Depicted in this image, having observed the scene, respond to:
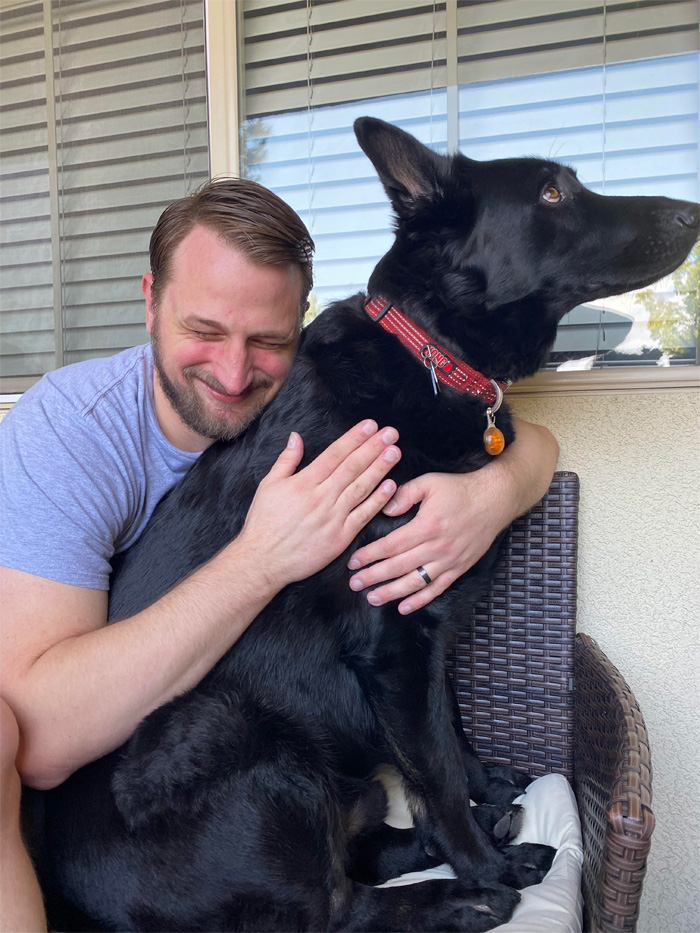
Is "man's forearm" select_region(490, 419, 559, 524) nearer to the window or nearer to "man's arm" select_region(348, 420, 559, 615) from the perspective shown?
"man's arm" select_region(348, 420, 559, 615)

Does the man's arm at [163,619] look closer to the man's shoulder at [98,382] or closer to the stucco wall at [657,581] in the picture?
the man's shoulder at [98,382]

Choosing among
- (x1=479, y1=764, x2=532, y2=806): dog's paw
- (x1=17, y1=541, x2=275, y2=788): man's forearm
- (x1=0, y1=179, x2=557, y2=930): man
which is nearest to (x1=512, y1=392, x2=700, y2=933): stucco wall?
(x1=0, y1=179, x2=557, y2=930): man

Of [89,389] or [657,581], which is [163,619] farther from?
[657,581]

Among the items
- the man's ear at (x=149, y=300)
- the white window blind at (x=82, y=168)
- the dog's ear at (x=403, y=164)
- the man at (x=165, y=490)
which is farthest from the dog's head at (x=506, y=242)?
the white window blind at (x=82, y=168)

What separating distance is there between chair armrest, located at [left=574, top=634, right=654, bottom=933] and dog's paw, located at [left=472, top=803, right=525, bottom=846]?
127mm

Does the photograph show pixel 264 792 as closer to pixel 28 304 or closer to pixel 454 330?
pixel 454 330

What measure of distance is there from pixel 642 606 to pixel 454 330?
888 mm

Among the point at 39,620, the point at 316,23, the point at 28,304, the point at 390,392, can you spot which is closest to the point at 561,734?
the point at 390,392

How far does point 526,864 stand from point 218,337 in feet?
3.80

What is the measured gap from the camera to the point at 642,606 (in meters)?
1.63

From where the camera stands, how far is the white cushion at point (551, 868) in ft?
3.29

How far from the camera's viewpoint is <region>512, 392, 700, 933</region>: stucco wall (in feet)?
5.24

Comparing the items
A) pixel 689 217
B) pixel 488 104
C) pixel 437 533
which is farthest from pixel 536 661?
pixel 488 104

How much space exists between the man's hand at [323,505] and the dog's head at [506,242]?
319 mm
